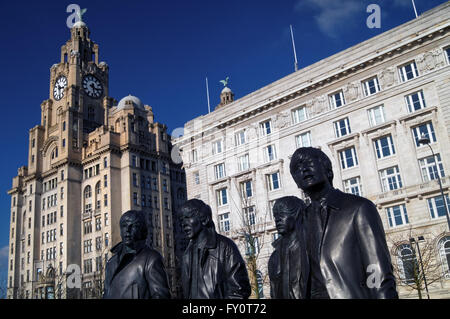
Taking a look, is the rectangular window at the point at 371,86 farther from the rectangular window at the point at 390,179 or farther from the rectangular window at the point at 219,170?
the rectangular window at the point at 219,170

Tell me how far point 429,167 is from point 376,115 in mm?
6185

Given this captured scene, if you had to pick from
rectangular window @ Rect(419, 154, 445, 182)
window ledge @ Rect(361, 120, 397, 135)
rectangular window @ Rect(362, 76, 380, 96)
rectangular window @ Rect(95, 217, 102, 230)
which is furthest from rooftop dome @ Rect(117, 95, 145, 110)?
rectangular window @ Rect(419, 154, 445, 182)

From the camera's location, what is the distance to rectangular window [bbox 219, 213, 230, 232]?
142ft

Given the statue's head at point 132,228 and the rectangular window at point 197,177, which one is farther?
the rectangular window at point 197,177

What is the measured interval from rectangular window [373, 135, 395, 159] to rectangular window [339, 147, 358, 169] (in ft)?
6.27

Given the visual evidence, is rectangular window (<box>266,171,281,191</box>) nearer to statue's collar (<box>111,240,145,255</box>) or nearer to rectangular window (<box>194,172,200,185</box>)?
rectangular window (<box>194,172,200,185</box>)

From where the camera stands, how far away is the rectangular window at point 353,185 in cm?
3538

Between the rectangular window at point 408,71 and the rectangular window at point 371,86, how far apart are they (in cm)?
200

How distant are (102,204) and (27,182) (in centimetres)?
2288

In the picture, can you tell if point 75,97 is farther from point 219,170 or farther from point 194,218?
point 194,218

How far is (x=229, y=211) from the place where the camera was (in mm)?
43094

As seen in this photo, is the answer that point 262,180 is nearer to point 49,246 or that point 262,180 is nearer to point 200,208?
point 200,208

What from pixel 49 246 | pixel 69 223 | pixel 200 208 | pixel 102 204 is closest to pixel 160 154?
pixel 102 204

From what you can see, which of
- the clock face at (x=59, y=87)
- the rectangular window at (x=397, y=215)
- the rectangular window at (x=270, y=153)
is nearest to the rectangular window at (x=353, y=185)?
the rectangular window at (x=397, y=215)
